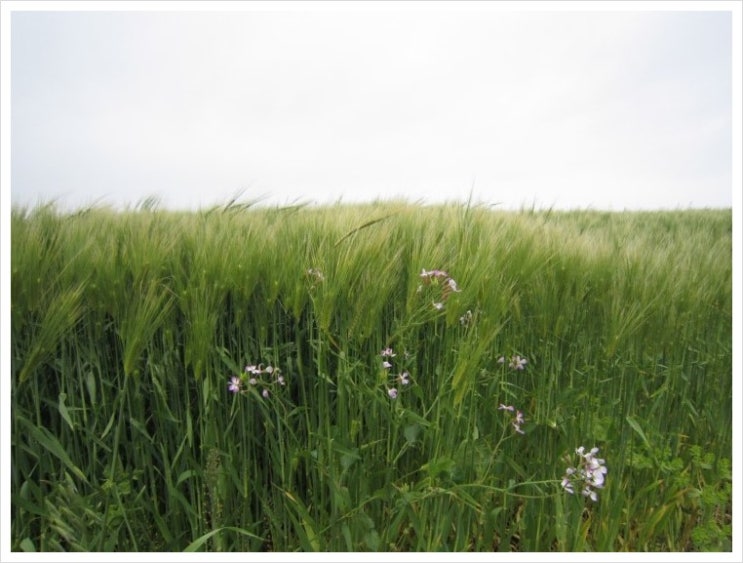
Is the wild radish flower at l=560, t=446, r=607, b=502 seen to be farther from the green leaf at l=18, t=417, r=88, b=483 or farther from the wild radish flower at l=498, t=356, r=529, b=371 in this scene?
the green leaf at l=18, t=417, r=88, b=483

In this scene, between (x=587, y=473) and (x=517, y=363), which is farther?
(x=517, y=363)

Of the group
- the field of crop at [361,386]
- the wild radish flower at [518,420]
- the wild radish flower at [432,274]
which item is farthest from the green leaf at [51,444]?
the wild radish flower at [518,420]

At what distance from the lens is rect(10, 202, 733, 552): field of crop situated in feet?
3.80

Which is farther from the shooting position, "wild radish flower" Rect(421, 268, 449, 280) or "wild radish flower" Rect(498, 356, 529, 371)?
"wild radish flower" Rect(498, 356, 529, 371)

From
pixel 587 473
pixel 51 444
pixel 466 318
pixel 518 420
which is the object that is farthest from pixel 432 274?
pixel 51 444

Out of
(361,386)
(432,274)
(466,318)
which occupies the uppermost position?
(432,274)

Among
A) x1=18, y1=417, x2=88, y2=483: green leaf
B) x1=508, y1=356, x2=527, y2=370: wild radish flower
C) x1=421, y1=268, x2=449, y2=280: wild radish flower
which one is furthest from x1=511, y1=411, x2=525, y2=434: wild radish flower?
x1=18, y1=417, x2=88, y2=483: green leaf

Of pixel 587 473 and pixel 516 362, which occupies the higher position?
pixel 516 362

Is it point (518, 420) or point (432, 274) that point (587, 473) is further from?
point (432, 274)

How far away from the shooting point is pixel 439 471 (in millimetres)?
1068

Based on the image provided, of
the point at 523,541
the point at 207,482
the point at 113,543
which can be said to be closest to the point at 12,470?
the point at 113,543

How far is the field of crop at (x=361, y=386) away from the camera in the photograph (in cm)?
116

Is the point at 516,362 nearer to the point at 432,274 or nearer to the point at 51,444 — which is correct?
the point at 432,274

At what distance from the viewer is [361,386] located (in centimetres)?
118
